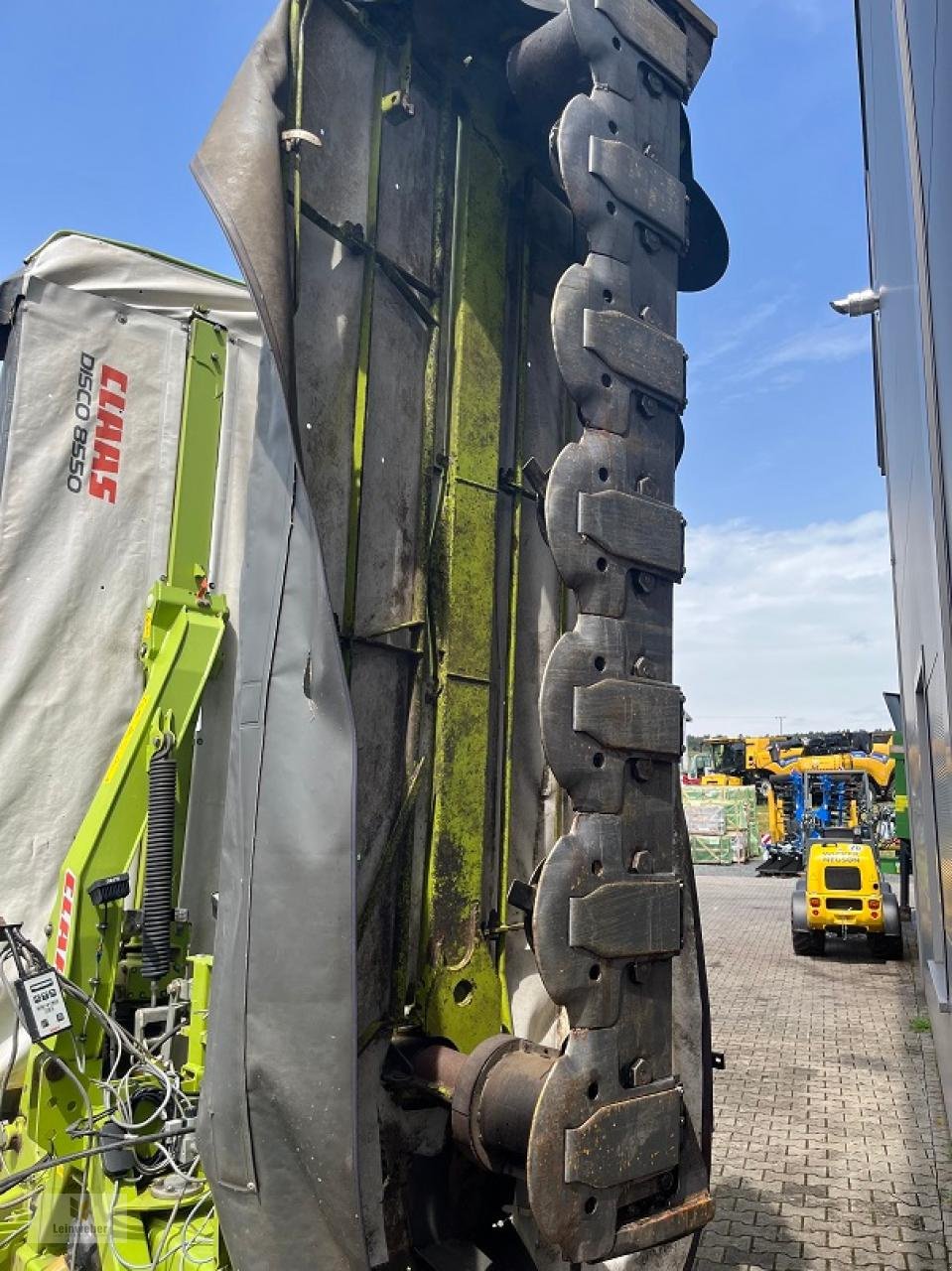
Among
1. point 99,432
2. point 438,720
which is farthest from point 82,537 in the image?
point 438,720

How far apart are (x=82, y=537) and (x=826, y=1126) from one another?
5180mm

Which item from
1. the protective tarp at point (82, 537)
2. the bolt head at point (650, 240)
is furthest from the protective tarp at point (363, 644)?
the protective tarp at point (82, 537)

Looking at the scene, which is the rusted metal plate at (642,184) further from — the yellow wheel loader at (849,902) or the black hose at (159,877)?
the yellow wheel loader at (849,902)

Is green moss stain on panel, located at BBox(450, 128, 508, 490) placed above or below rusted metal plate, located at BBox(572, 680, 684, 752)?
above

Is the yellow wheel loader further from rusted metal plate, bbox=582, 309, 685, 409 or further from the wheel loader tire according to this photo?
rusted metal plate, bbox=582, 309, 685, 409

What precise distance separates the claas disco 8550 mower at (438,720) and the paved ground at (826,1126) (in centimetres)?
254

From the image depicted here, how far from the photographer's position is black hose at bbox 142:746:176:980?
3139 mm

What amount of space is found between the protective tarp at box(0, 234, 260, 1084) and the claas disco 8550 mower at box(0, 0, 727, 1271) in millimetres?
781

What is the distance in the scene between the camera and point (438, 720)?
2.01 m

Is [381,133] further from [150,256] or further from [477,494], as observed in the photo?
[150,256]

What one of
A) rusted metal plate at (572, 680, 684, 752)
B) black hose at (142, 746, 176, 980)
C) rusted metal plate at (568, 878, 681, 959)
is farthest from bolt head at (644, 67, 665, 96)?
black hose at (142, 746, 176, 980)

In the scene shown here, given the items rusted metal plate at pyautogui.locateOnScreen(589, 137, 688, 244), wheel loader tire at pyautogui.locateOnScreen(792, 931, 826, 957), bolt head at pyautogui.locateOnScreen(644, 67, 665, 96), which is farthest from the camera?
wheel loader tire at pyautogui.locateOnScreen(792, 931, 826, 957)

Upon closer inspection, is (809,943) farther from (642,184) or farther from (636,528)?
(642,184)

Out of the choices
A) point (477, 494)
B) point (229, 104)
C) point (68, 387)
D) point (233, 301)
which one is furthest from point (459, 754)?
point (233, 301)
